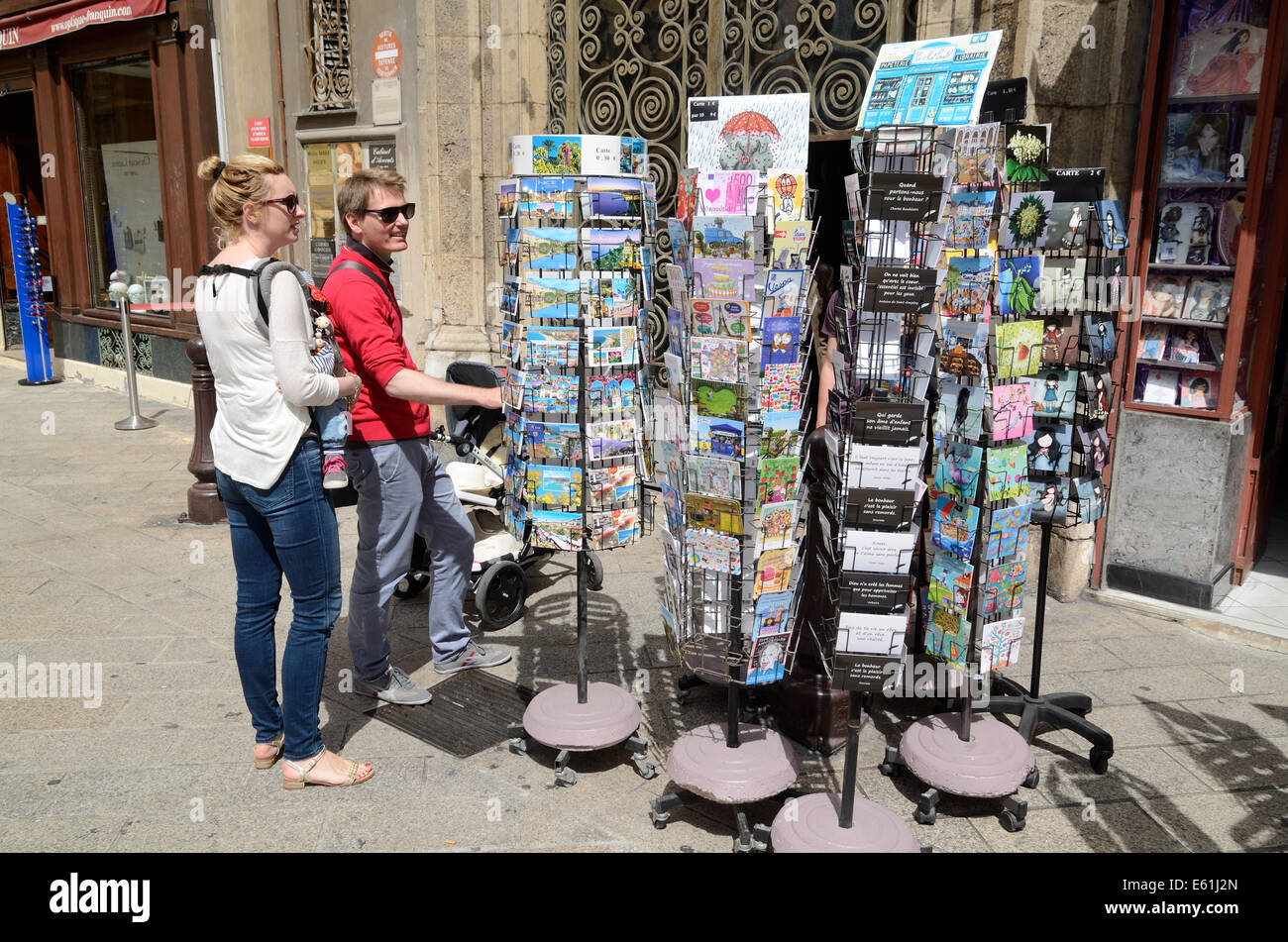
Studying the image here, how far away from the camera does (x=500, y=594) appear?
16.3 feet

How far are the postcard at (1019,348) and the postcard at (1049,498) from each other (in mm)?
520

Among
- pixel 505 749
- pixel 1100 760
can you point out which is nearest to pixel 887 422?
pixel 1100 760

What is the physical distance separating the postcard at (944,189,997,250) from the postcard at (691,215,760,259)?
72cm

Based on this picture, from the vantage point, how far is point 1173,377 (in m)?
5.27

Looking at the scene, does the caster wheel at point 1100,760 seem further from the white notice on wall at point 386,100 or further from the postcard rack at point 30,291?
the postcard rack at point 30,291

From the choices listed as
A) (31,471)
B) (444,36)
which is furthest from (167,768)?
(444,36)

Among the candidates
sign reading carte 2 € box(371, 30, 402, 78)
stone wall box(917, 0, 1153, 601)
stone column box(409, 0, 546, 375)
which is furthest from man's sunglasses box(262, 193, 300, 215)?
sign reading carte 2 € box(371, 30, 402, 78)

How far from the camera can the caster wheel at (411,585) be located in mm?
5422

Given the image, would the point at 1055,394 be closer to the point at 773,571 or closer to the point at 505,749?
the point at 773,571

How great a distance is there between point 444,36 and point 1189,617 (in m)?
7.24

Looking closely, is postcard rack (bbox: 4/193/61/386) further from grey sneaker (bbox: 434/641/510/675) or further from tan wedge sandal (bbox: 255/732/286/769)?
tan wedge sandal (bbox: 255/732/286/769)

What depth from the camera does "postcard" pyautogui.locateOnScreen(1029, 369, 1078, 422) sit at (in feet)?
12.1

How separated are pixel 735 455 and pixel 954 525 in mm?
937

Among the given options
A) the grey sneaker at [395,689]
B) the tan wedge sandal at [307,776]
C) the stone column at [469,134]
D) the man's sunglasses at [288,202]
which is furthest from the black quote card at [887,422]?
the stone column at [469,134]
